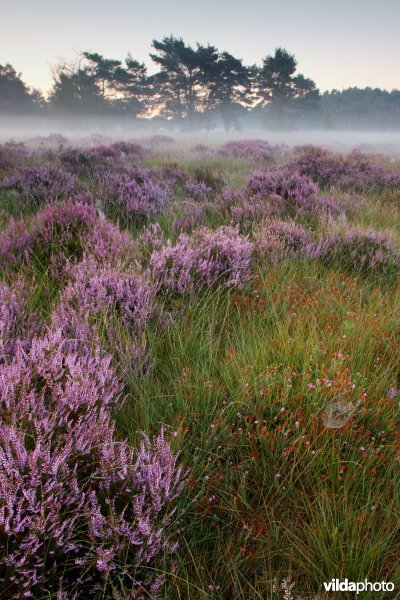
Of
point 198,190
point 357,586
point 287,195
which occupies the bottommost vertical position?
point 357,586

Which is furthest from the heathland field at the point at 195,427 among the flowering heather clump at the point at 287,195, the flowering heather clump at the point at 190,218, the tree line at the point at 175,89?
the tree line at the point at 175,89

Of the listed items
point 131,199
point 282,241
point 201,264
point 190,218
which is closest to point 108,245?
point 201,264

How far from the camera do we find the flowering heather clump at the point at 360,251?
3.50 m

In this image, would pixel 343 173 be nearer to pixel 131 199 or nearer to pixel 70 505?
pixel 131 199

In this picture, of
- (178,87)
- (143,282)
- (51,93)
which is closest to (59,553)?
(143,282)

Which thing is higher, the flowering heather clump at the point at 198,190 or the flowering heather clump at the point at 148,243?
the flowering heather clump at the point at 198,190

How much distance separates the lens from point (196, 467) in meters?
1.43

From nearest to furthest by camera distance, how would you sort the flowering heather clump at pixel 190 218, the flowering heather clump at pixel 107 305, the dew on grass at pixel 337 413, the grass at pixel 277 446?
the grass at pixel 277 446
the dew on grass at pixel 337 413
the flowering heather clump at pixel 107 305
the flowering heather clump at pixel 190 218

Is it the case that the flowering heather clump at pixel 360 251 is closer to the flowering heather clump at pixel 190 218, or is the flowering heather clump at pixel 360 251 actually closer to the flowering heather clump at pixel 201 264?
the flowering heather clump at pixel 201 264

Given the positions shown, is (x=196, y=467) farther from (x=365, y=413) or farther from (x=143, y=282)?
(x=143, y=282)

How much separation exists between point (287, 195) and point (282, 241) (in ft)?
8.87

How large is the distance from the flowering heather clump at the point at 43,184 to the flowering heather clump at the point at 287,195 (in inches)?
113

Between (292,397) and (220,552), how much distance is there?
723 mm

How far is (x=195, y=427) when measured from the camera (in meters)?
1.60
